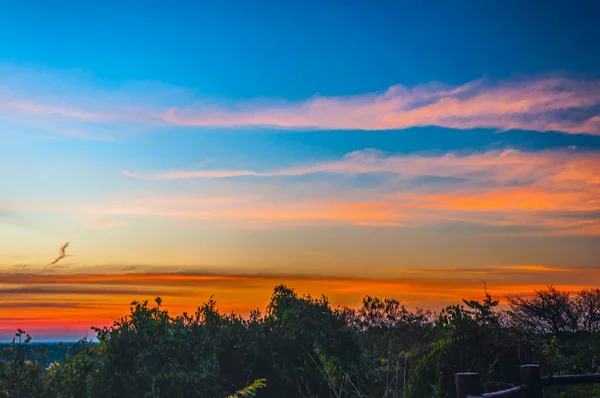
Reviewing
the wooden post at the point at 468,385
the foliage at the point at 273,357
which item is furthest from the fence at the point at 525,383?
the foliage at the point at 273,357

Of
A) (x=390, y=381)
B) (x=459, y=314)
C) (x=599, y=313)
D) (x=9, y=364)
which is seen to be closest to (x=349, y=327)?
(x=390, y=381)

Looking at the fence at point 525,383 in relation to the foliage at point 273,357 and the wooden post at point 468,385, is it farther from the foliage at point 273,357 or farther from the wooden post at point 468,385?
the foliage at point 273,357

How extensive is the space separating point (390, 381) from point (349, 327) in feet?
3.95

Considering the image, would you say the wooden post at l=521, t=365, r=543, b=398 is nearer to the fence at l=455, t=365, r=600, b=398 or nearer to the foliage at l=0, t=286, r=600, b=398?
the fence at l=455, t=365, r=600, b=398

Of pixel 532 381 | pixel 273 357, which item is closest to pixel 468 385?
pixel 532 381

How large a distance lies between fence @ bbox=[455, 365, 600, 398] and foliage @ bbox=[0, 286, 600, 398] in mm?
1655

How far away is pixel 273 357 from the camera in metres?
11.4

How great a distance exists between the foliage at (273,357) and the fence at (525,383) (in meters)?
1.66

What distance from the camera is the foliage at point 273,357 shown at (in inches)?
432

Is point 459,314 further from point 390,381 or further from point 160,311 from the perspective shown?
point 160,311

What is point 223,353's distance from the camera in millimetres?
11477

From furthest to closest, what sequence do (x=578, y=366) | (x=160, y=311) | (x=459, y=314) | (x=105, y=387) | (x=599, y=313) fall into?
(x=599, y=313) < (x=578, y=366) < (x=459, y=314) < (x=160, y=311) < (x=105, y=387)

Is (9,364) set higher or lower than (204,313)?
lower

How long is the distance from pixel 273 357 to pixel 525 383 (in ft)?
13.3
